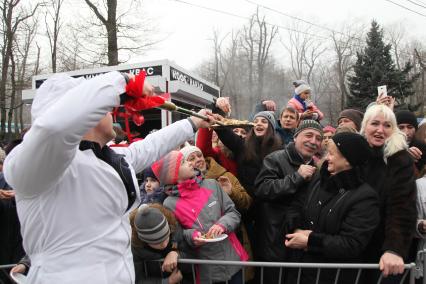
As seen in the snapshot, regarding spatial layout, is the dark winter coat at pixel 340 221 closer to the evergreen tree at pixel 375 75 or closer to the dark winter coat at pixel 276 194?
the dark winter coat at pixel 276 194

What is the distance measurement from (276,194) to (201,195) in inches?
23.1

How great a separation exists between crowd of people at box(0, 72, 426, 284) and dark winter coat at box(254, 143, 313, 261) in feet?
0.03

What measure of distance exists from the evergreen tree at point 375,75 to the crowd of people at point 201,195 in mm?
22104

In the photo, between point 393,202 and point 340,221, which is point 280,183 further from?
point 393,202

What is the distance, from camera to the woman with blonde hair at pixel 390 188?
2.45 meters

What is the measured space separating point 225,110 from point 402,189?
155cm

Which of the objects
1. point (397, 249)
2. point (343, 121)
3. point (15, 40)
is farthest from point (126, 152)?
point (15, 40)

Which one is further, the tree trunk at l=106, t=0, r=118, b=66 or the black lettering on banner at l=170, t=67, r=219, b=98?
the tree trunk at l=106, t=0, r=118, b=66

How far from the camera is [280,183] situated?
3002 mm

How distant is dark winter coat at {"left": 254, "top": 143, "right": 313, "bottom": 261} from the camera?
301 centimetres

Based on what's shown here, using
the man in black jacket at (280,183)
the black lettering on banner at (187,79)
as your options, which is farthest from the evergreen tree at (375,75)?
the man in black jacket at (280,183)

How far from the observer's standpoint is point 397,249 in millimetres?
2428

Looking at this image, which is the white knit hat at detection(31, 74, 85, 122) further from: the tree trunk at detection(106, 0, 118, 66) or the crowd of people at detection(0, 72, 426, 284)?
the tree trunk at detection(106, 0, 118, 66)

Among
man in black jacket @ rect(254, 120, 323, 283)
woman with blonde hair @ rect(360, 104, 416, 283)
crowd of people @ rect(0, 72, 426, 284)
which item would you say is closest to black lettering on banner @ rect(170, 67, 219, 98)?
crowd of people @ rect(0, 72, 426, 284)
